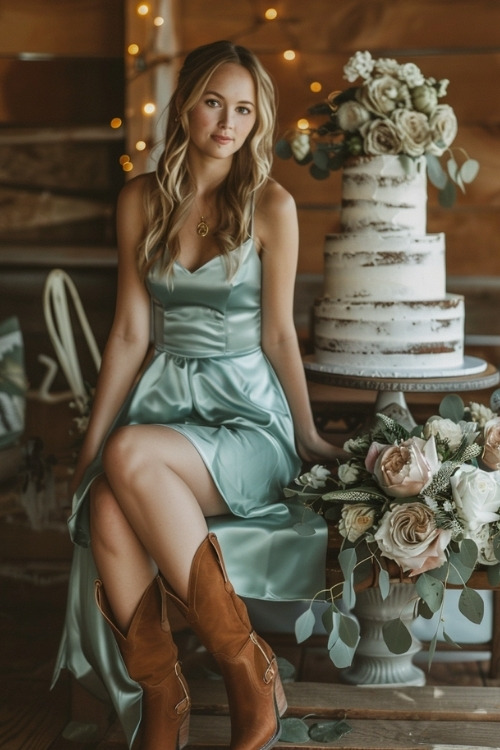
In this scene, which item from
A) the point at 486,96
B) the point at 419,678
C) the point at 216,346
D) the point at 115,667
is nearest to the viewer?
the point at 115,667

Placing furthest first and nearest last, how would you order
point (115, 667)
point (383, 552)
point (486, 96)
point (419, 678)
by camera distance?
point (486, 96) → point (419, 678) → point (115, 667) → point (383, 552)

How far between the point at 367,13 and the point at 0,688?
2484mm

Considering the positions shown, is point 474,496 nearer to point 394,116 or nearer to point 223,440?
point 223,440

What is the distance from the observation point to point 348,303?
2.30m

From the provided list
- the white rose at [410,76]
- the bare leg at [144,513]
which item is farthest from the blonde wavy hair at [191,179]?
the bare leg at [144,513]

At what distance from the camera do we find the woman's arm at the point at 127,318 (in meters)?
2.14

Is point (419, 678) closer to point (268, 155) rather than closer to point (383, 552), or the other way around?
point (383, 552)

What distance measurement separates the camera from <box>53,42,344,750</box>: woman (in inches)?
70.4

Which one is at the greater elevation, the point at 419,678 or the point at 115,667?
the point at 115,667

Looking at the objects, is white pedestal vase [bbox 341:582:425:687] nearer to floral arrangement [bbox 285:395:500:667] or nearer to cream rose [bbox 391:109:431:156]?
floral arrangement [bbox 285:395:500:667]

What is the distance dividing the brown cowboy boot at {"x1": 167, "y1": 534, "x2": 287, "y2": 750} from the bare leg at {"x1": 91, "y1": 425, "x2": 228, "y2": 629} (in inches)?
1.1

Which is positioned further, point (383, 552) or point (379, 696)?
point (379, 696)

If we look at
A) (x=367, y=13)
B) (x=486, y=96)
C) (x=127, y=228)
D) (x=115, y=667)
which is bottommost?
(x=115, y=667)

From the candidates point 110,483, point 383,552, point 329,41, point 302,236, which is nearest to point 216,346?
point 110,483
